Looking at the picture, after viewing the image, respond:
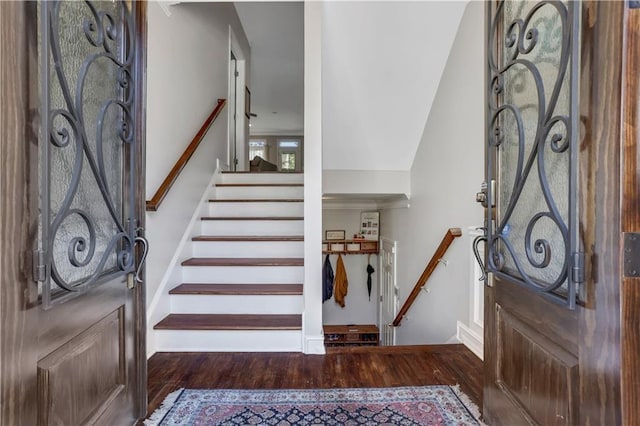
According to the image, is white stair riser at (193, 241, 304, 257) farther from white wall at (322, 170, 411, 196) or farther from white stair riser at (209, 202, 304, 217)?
white wall at (322, 170, 411, 196)

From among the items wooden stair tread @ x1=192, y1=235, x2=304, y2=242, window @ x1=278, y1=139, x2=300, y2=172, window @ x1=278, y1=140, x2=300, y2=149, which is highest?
window @ x1=278, y1=140, x2=300, y2=149

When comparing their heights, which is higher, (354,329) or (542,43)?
(542,43)

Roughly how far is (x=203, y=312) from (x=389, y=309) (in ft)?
10.5

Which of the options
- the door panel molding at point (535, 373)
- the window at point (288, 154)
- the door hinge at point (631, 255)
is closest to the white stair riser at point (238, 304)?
the door panel molding at point (535, 373)

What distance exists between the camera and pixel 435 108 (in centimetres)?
288

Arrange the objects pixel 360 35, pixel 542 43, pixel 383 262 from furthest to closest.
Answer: pixel 383 262
pixel 360 35
pixel 542 43

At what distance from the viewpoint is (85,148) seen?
97 centimetres

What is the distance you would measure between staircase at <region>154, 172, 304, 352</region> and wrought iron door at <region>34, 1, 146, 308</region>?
94 centimetres

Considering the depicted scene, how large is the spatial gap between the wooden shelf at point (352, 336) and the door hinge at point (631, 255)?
5.42 metres

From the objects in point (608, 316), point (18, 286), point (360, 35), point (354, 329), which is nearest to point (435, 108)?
point (360, 35)

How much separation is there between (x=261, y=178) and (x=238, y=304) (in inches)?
70.8

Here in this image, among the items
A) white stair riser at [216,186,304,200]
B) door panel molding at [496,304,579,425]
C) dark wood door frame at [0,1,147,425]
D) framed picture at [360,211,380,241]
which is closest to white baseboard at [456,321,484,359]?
door panel molding at [496,304,579,425]

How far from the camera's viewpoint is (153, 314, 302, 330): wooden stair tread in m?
1.97

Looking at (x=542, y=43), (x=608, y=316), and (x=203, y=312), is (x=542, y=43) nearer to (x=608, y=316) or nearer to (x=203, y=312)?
(x=608, y=316)
